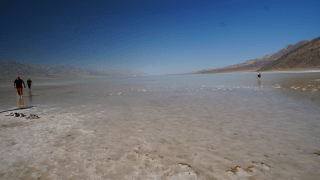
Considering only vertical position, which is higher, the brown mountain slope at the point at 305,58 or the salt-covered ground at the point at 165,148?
the brown mountain slope at the point at 305,58

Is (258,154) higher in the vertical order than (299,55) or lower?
lower

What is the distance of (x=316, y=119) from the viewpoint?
5.86 meters

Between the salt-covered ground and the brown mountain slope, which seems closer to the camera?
the salt-covered ground

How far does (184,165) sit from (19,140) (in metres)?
5.13

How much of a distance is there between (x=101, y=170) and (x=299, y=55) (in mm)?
122048

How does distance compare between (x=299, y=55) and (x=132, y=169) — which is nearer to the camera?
(x=132, y=169)

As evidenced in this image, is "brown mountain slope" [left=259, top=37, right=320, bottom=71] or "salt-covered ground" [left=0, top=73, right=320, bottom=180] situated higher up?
"brown mountain slope" [left=259, top=37, right=320, bottom=71]

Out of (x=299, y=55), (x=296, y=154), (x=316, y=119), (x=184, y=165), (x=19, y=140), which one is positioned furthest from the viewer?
(x=299, y=55)

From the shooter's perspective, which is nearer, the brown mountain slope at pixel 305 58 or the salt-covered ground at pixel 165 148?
the salt-covered ground at pixel 165 148

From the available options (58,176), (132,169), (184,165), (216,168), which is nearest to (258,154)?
(216,168)

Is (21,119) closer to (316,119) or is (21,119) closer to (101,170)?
(101,170)

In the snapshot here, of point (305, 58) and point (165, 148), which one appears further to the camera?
point (305, 58)

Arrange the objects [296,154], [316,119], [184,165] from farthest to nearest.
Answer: [316,119] < [296,154] < [184,165]

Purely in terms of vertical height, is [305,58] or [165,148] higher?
[305,58]
